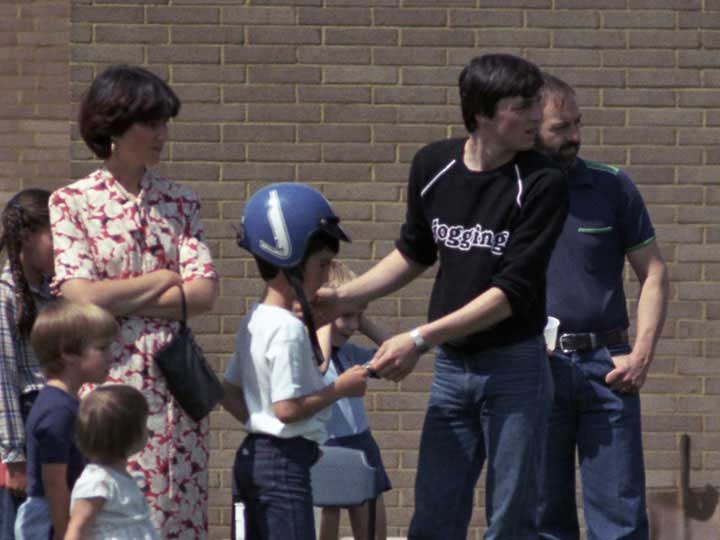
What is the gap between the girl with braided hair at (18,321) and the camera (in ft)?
15.4

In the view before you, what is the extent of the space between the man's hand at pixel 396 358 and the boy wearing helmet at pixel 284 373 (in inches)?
2.3

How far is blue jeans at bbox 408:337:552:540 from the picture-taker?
14.5 feet

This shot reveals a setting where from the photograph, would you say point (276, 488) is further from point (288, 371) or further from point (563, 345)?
point (563, 345)

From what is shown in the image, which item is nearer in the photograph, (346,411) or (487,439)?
(487,439)

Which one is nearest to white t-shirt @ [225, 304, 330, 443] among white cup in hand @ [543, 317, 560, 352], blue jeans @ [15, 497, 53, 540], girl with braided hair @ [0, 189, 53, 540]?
blue jeans @ [15, 497, 53, 540]

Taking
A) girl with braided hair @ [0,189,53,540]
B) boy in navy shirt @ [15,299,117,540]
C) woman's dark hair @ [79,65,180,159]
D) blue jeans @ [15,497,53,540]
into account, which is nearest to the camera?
boy in navy shirt @ [15,299,117,540]

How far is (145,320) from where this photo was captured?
449 centimetres

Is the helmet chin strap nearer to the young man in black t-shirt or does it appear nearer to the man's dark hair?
the man's dark hair

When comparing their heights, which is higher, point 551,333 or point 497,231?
point 497,231

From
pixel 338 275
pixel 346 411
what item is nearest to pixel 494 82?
pixel 338 275

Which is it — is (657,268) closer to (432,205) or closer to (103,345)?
(432,205)

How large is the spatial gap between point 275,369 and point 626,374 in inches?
57.7

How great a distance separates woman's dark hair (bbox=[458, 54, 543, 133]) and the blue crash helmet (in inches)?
21.9

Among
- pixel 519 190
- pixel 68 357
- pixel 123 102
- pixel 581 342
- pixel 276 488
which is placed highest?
pixel 123 102
